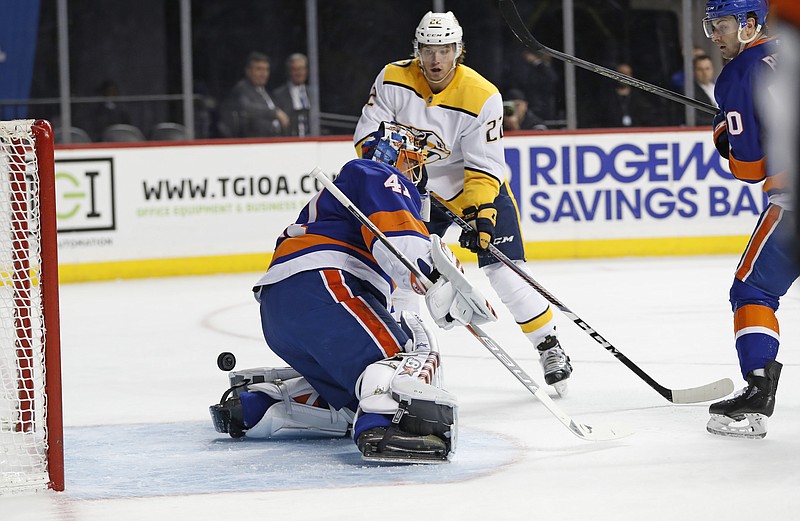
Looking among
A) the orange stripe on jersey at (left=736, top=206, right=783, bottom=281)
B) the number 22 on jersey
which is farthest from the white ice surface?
the number 22 on jersey

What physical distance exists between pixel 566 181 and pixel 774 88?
464 centimetres

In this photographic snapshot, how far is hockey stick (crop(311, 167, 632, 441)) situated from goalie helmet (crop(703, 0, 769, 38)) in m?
0.87

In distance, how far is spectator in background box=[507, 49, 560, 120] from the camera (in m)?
8.04

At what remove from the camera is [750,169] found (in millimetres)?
2932

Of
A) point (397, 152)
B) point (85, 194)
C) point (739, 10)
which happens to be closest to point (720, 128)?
point (739, 10)

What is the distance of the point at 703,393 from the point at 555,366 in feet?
1.67

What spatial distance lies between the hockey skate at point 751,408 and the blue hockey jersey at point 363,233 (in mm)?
815

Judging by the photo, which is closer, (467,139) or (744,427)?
(744,427)

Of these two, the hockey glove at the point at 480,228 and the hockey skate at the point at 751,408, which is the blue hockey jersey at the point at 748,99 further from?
the hockey glove at the point at 480,228

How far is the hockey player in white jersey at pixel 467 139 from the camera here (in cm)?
380

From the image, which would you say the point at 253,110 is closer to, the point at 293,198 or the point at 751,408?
the point at 293,198

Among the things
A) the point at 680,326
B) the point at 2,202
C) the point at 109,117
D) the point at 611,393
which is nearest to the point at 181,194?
the point at 109,117

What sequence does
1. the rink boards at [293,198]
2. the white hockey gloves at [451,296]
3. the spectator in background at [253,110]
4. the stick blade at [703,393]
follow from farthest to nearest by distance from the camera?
1. the spectator in background at [253,110]
2. the rink boards at [293,198]
3. the stick blade at [703,393]
4. the white hockey gloves at [451,296]

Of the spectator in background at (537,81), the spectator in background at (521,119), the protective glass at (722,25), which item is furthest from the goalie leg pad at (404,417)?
the spectator in background at (537,81)
